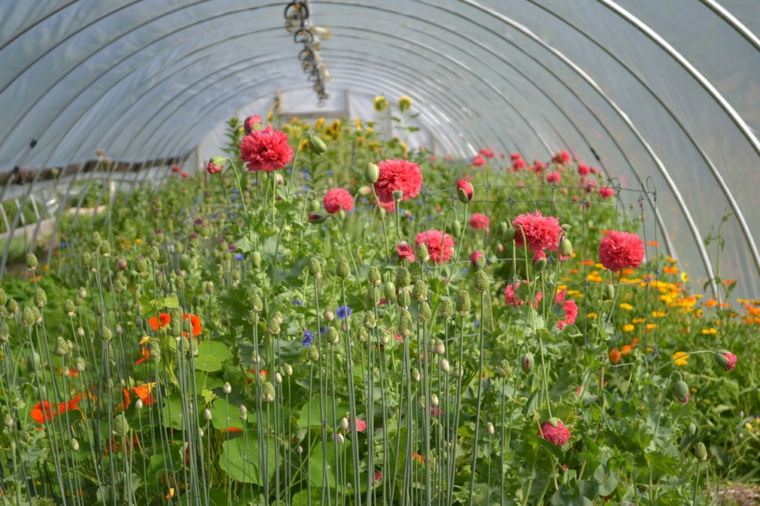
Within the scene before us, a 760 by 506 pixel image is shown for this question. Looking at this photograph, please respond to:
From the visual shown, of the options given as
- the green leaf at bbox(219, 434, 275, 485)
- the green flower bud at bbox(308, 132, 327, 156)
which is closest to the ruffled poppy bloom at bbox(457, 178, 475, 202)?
the green flower bud at bbox(308, 132, 327, 156)

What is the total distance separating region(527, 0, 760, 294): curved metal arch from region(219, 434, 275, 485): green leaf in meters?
3.59

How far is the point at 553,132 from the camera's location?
9.40 m

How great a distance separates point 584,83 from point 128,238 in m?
4.11

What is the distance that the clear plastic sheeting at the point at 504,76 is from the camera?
4809mm

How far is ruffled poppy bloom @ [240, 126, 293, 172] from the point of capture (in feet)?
8.76

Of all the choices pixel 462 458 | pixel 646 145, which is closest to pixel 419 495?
pixel 462 458

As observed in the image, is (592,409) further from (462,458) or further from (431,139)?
(431,139)

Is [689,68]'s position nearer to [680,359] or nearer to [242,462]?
[680,359]

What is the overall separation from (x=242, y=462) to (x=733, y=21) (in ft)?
9.95

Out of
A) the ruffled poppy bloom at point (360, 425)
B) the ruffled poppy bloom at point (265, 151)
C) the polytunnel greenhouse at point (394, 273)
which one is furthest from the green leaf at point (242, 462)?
the ruffled poppy bloom at point (265, 151)

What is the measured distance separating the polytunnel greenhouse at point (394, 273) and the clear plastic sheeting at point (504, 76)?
0.03 metres

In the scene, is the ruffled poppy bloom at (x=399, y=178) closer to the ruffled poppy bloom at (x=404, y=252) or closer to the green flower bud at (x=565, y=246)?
the ruffled poppy bloom at (x=404, y=252)

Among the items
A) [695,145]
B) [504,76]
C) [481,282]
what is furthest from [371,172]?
[504,76]

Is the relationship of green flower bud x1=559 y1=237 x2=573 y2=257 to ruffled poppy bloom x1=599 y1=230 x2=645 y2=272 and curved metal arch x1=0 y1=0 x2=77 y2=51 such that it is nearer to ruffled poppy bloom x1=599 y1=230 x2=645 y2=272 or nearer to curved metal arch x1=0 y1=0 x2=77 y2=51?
ruffled poppy bloom x1=599 y1=230 x2=645 y2=272
